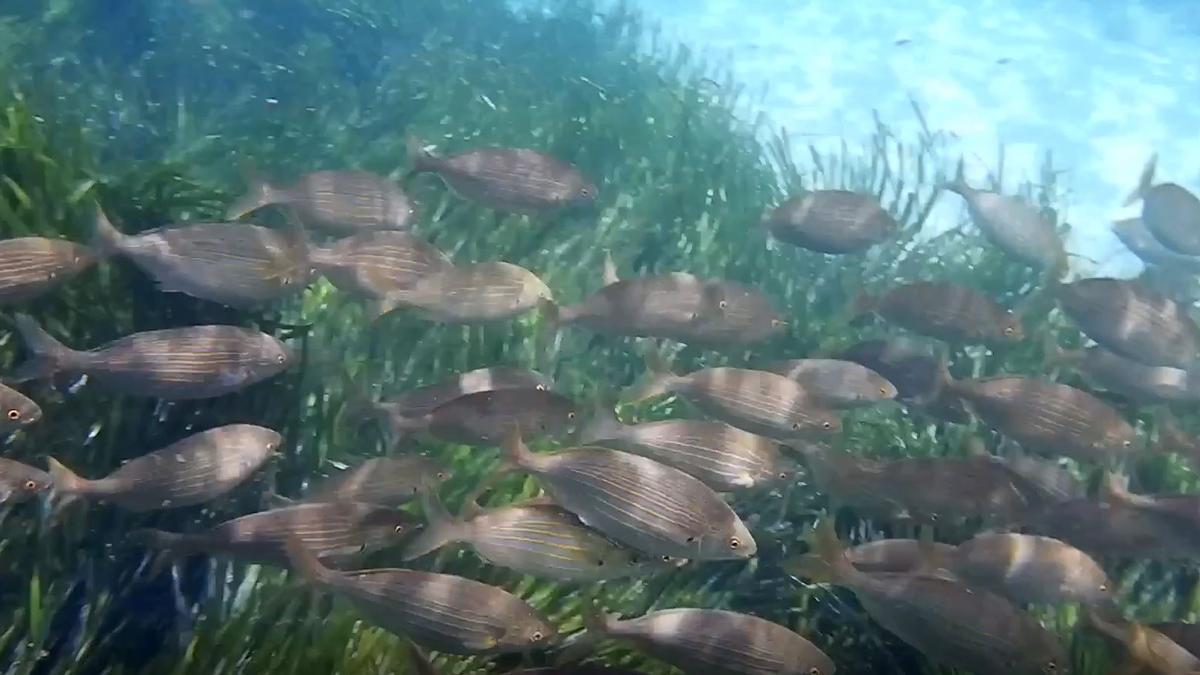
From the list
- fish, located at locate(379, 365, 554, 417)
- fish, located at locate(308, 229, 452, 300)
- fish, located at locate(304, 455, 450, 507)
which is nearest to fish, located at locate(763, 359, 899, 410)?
fish, located at locate(379, 365, 554, 417)

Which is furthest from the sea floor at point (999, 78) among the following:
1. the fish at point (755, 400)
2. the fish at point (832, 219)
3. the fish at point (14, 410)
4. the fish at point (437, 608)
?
the fish at point (14, 410)

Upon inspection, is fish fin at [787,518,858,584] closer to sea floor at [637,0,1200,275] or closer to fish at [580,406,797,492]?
fish at [580,406,797,492]

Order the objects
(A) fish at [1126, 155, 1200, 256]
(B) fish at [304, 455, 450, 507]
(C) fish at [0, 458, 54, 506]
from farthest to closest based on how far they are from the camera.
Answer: (A) fish at [1126, 155, 1200, 256] → (B) fish at [304, 455, 450, 507] → (C) fish at [0, 458, 54, 506]

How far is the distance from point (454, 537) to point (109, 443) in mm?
2103

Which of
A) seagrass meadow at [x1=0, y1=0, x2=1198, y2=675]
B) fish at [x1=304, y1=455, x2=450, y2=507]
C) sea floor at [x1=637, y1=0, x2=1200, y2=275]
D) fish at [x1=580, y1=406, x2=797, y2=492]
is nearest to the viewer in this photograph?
seagrass meadow at [x1=0, y1=0, x2=1198, y2=675]

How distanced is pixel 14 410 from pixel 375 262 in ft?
7.24

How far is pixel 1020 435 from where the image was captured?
584 centimetres

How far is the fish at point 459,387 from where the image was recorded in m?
5.30

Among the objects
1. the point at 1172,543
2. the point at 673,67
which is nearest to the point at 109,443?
the point at 1172,543

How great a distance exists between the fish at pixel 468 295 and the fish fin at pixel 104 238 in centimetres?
148

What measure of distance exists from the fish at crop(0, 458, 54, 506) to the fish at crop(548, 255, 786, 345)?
2922mm

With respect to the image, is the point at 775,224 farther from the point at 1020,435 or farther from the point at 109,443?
the point at 109,443

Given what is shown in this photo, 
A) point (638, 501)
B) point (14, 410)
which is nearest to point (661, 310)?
point (638, 501)

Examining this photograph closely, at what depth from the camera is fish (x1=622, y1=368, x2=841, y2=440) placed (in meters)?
5.46
